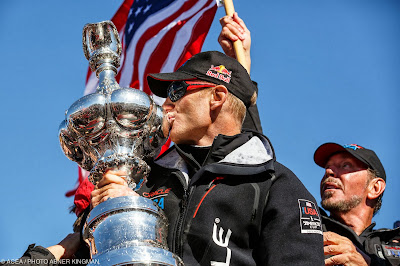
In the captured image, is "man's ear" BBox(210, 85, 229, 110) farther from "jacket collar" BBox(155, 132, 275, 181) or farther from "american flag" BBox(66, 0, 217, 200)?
"american flag" BBox(66, 0, 217, 200)

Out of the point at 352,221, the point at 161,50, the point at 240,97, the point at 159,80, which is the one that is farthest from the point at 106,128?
the point at 161,50

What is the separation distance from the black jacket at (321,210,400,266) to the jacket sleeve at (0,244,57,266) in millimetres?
2316

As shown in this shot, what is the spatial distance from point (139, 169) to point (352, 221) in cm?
303

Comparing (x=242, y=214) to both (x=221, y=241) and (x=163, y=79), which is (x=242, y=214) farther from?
(x=163, y=79)

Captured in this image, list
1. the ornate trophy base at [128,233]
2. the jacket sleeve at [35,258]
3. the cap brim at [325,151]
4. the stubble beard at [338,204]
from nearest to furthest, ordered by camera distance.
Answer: the ornate trophy base at [128,233], the jacket sleeve at [35,258], the stubble beard at [338,204], the cap brim at [325,151]

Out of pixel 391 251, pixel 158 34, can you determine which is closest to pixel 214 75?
pixel 391 251

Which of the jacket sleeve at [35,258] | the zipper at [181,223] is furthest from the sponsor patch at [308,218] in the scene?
the jacket sleeve at [35,258]

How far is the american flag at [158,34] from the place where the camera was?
7.56m

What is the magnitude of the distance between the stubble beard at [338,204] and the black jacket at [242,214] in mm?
2317

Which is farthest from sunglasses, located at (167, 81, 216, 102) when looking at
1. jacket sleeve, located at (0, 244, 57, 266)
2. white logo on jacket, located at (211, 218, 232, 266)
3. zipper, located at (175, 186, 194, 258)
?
jacket sleeve, located at (0, 244, 57, 266)

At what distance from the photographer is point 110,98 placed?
318 centimetres

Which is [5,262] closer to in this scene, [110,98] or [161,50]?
[110,98]

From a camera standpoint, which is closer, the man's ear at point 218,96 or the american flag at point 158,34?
the man's ear at point 218,96

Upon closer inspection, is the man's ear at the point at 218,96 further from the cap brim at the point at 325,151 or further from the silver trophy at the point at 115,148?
the cap brim at the point at 325,151
